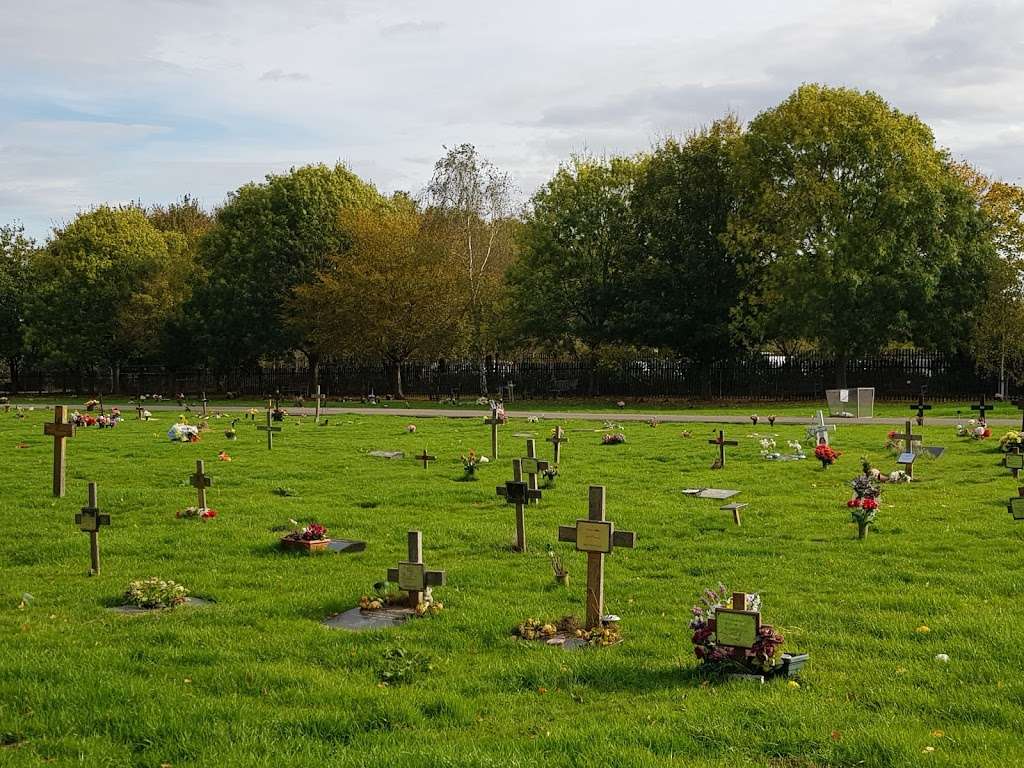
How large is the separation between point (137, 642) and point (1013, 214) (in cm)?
4298

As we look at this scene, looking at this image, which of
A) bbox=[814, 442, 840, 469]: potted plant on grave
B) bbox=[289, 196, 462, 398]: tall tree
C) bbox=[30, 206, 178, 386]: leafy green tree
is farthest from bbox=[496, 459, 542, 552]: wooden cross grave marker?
bbox=[30, 206, 178, 386]: leafy green tree

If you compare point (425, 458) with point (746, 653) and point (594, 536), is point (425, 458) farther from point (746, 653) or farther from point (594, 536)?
point (746, 653)

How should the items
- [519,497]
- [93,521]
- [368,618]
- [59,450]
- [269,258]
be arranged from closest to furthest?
[368,618]
[93,521]
[519,497]
[59,450]
[269,258]

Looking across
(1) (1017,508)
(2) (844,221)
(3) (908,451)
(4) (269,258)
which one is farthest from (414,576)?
(4) (269,258)

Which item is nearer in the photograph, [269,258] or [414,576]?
[414,576]

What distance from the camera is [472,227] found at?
170ft

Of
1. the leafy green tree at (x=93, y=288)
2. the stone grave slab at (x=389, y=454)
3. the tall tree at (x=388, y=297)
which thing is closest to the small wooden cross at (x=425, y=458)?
the stone grave slab at (x=389, y=454)

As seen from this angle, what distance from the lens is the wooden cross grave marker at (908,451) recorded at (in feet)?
51.1

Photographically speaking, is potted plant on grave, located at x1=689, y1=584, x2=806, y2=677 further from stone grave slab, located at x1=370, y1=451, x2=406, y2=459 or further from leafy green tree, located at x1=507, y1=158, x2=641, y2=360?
leafy green tree, located at x1=507, y1=158, x2=641, y2=360

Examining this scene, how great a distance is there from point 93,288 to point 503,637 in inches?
2278

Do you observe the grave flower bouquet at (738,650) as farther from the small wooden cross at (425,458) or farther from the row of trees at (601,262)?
the row of trees at (601,262)

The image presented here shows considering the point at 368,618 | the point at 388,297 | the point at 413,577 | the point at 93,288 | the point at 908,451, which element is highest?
the point at 93,288

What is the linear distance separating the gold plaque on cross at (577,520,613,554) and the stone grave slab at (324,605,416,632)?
163 centimetres

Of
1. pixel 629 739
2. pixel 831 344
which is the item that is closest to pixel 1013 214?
pixel 831 344
